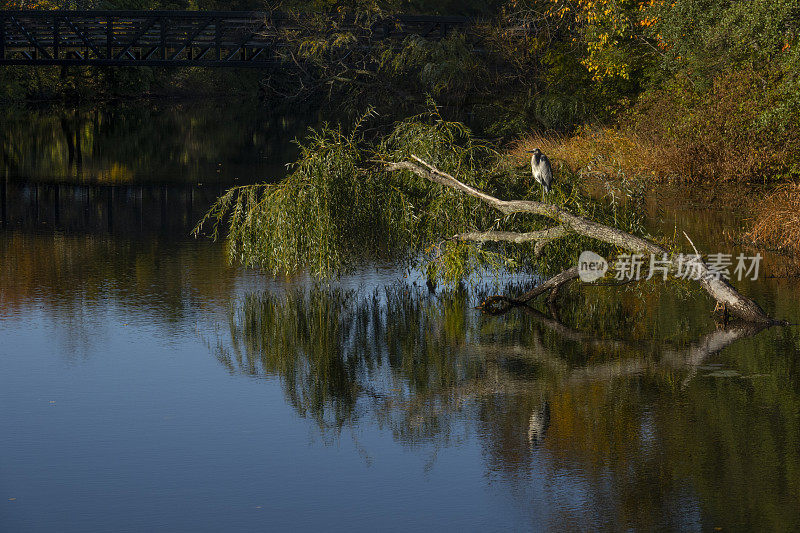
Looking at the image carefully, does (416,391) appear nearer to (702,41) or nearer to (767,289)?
(767,289)

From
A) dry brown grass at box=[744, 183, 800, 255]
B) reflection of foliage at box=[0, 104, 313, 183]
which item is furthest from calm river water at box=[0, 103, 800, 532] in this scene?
reflection of foliage at box=[0, 104, 313, 183]

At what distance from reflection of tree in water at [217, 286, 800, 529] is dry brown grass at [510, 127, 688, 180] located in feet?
45.9

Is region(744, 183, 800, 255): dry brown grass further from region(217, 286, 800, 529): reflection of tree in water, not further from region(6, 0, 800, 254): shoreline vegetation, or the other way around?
region(217, 286, 800, 529): reflection of tree in water

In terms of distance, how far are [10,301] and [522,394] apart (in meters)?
8.65

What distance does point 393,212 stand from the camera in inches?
679

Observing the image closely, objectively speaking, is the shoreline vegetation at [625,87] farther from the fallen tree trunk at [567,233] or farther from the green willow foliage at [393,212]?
the fallen tree trunk at [567,233]

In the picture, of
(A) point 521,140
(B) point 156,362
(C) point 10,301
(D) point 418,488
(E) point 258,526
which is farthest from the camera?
(A) point 521,140

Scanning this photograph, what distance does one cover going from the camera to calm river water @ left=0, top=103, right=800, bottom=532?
8.45 m

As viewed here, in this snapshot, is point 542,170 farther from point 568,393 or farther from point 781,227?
point 781,227

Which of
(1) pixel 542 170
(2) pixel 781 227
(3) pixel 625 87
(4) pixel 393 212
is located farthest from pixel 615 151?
(4) pixel 393 212

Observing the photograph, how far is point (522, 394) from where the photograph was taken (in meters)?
11.5

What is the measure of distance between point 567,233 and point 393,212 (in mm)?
2911

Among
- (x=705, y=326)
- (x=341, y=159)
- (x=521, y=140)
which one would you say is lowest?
(x=705, y=326)

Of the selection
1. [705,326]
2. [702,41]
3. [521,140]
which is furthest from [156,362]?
[521,140]
